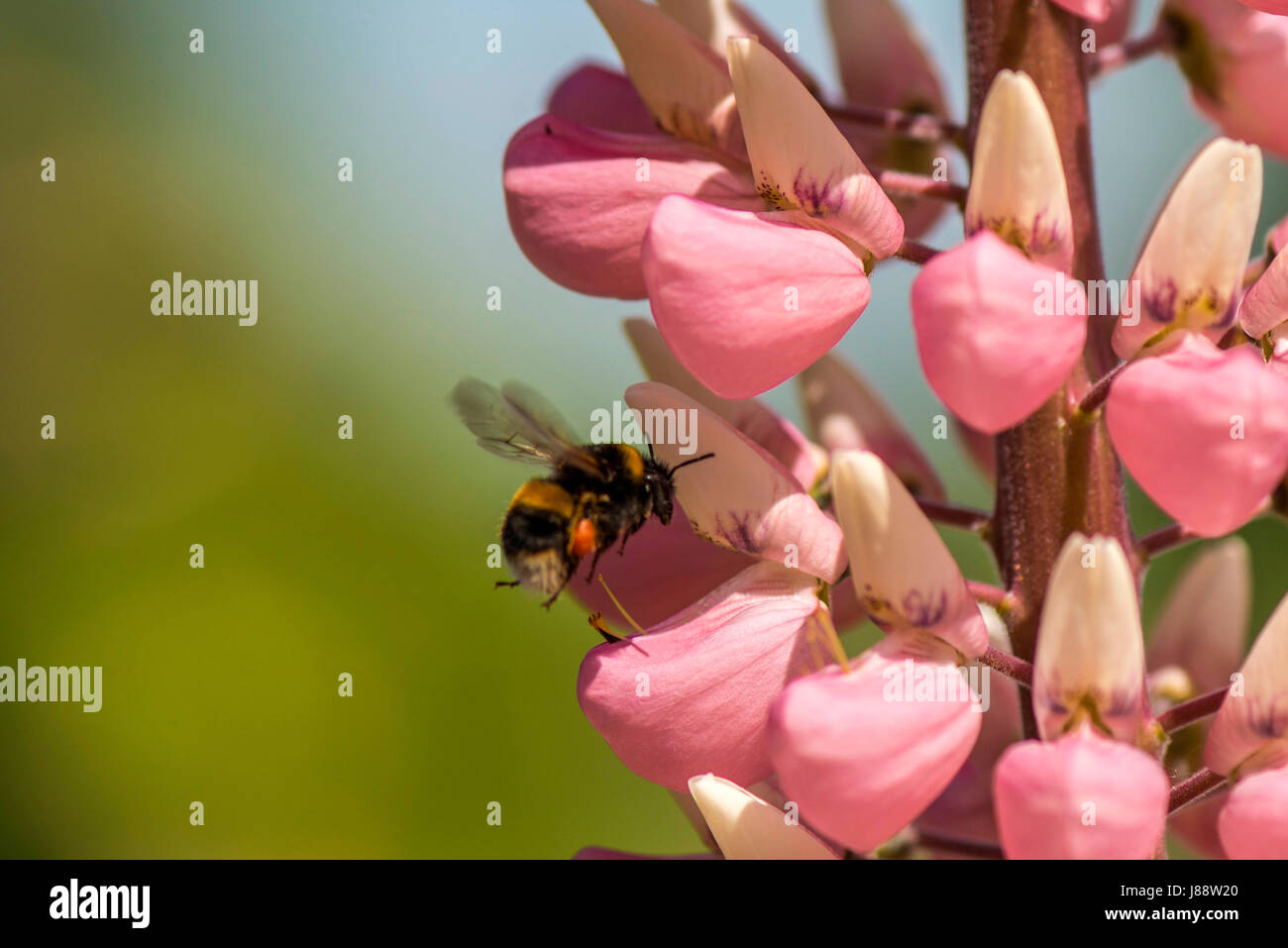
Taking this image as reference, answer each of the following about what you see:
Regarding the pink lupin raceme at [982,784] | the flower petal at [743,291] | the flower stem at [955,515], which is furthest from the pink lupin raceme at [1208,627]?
the flower petal at [743,291]

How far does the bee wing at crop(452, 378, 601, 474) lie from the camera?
2.94 feet

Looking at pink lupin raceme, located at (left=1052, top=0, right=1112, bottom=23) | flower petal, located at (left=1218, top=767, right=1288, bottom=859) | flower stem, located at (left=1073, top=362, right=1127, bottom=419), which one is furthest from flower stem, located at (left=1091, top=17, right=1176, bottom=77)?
A: flower petal, located at (left=1218, top=767, right=1288, bottom=859)

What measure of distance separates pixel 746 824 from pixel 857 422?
1.27ft

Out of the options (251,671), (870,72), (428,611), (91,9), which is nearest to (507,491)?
(428,611)

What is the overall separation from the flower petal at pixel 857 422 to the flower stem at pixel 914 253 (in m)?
0.26

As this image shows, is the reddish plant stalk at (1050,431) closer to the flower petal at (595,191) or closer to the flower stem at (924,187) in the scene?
the flower stem at (924,187)

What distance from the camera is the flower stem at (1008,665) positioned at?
0.67 metres

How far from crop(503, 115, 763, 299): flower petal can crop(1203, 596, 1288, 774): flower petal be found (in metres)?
0.34

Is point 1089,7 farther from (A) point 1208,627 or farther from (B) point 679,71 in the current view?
(A) point 1208,627

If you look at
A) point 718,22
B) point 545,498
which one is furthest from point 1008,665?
point 718,22

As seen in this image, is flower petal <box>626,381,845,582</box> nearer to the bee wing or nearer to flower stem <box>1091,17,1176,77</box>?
the bee wing
